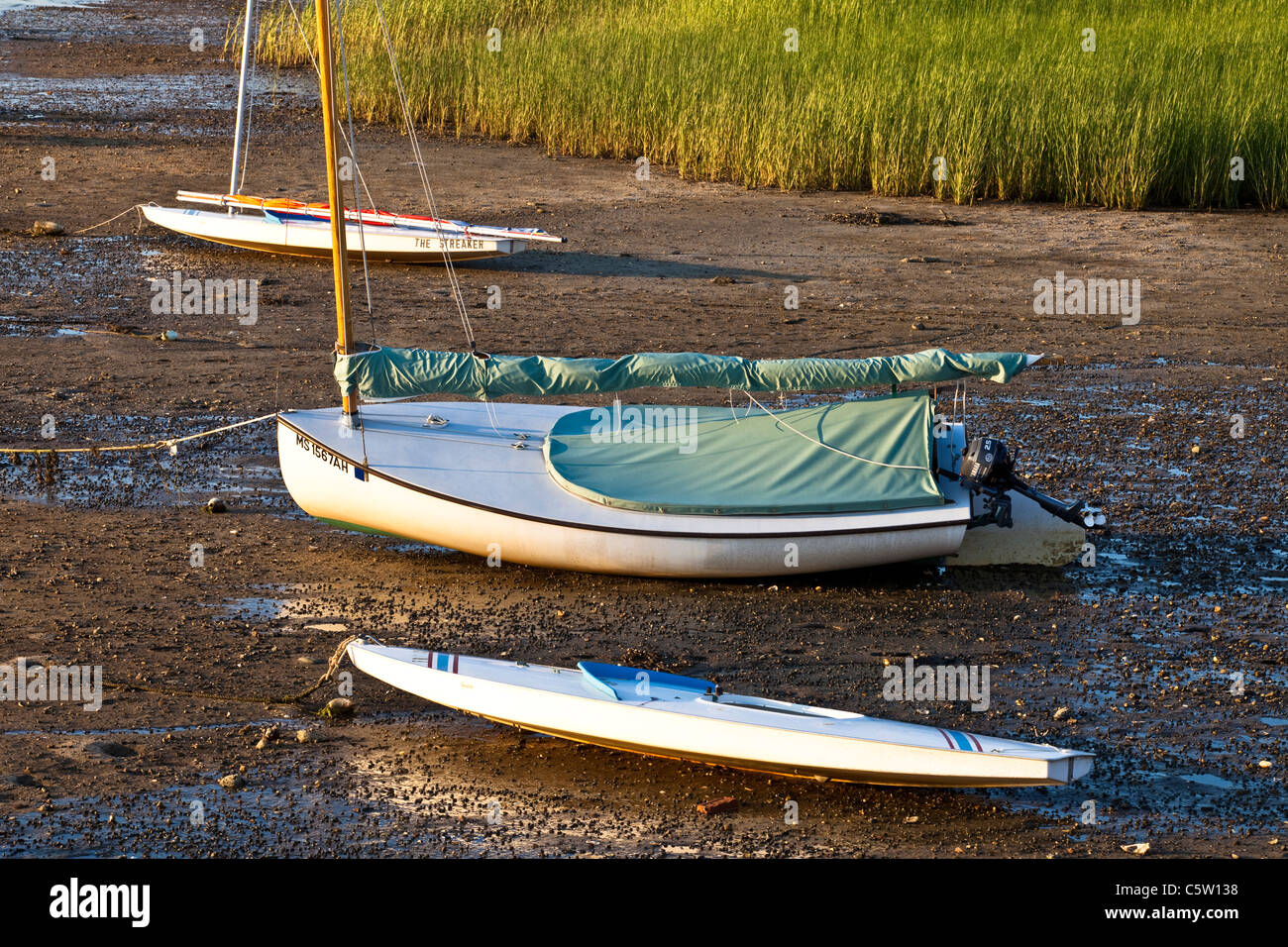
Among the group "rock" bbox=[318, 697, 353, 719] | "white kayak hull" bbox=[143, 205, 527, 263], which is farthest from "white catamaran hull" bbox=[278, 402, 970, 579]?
"white kayak hull" bbox=[143, 205, 527, 263]

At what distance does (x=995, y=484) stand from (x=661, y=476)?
2129mm

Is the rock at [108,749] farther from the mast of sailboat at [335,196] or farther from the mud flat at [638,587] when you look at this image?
the mast of sailboat at [335,196]

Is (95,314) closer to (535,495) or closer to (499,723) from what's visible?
(535,495)

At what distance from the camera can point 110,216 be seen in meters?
20.0

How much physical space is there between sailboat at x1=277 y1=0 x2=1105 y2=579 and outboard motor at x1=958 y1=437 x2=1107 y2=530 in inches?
0.5

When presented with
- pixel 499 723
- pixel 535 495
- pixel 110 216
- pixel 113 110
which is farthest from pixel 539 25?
pixel 499 723

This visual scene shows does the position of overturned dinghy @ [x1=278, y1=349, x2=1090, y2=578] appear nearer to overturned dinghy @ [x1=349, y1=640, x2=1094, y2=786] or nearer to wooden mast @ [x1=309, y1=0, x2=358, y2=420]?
wooden mast @ [x1=309, y1=0, x2=358, y2=420]

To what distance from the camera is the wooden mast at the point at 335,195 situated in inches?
387

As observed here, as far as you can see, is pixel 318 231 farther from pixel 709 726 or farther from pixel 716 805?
pixel 716 805

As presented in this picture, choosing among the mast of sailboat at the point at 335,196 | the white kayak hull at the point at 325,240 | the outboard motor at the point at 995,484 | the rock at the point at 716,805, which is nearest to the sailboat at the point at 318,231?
the white kayak hull at the point at 325,240

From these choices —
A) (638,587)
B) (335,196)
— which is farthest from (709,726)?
(335,196)

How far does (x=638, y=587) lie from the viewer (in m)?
10.1

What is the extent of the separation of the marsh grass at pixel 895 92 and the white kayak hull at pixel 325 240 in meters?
5.78

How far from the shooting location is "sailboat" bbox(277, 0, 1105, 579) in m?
9.85
